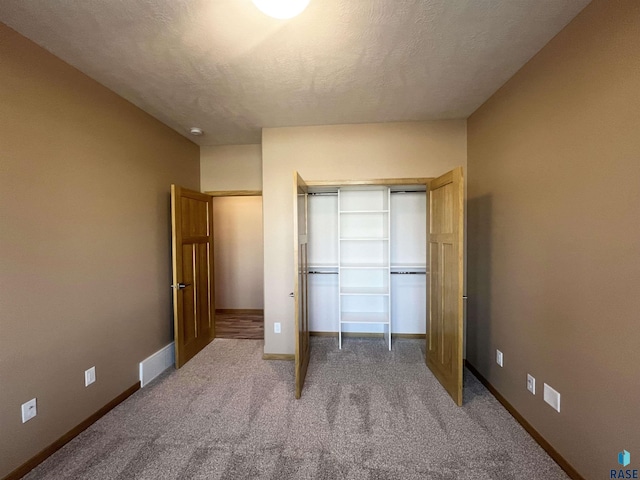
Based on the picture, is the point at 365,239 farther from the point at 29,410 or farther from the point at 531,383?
the point at 29,410

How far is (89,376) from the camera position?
198 centimetres

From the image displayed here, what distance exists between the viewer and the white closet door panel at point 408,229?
10.9 ft

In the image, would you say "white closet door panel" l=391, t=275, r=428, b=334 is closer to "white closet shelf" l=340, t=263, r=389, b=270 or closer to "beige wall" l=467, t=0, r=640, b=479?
"white closet shelf" l=340, t=263, r=389, b=270

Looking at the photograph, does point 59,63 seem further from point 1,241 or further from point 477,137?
point 477,137

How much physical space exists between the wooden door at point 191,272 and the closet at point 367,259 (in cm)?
136

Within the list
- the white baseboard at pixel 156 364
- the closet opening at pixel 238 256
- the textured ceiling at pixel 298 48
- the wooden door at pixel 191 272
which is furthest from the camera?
the closet opening at pixel 238 256

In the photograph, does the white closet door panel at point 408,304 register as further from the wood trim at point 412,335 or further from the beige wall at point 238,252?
the beige wall at point 238,252

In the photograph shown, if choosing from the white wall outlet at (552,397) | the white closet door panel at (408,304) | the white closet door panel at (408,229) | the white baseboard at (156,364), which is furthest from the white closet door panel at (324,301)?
the white wall outlet at (552,397)

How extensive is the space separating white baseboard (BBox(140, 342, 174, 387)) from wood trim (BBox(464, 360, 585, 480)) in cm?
319

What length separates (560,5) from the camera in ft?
4.51

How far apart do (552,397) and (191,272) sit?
3388mm

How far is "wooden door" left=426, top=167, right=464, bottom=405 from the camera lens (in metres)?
2.11

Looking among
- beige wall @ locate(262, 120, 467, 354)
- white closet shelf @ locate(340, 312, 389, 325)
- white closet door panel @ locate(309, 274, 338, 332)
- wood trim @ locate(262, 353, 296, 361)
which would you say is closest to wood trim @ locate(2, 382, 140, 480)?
wood trim @ locate(262, 353, 296, 361)

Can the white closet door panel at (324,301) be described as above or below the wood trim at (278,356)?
above
